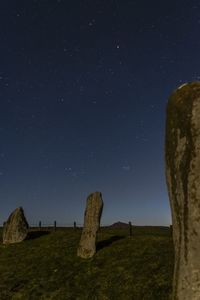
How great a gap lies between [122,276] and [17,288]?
6.95 meters

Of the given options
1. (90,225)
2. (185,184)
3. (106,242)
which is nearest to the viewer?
(185,184)

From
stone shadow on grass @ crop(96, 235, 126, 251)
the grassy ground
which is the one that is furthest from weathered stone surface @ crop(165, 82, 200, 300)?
stone shadow on grass @ crop(96, 235, 126, 251)

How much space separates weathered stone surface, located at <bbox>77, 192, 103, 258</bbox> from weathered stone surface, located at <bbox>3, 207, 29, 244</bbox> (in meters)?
10.2

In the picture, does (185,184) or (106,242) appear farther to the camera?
(106,242)

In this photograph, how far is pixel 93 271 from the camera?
2750cm

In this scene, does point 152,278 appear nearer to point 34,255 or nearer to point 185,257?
point 34,255

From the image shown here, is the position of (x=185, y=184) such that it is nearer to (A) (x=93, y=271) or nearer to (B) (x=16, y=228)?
(A) (x=93, y=271)

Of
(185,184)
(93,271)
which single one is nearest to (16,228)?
(93,271)

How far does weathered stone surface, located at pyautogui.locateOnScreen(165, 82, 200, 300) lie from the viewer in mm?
7293

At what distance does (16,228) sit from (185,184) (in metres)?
35.5

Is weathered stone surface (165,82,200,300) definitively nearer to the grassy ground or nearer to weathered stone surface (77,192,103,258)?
the grassy ground

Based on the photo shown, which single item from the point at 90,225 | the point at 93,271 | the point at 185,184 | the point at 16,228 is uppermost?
the point at 16,228

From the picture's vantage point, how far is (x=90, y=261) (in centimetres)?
2978

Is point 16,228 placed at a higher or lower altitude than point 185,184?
higher
